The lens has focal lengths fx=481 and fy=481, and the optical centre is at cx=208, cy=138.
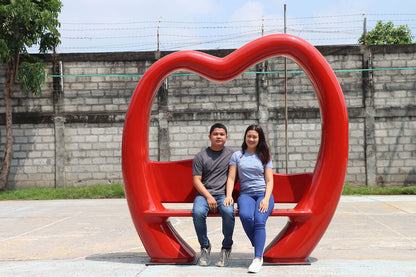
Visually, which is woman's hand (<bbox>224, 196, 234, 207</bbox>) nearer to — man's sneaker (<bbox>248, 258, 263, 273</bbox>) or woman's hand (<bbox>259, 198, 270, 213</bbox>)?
woman's hand (<bbox>259, 198, 270, 213</bbox>)

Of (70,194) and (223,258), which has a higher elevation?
(223,258)

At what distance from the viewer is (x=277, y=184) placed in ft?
15.0

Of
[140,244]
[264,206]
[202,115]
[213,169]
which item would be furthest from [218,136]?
[202,115]

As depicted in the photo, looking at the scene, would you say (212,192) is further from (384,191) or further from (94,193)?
(384,191)

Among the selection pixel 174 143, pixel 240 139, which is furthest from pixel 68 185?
pixel 240 139

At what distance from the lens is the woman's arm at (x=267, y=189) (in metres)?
4.10

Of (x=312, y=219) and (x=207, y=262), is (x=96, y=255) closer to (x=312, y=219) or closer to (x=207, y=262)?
(x=207, y=262)

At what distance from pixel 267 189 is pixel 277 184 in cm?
36

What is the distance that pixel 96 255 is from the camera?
16.4 ft

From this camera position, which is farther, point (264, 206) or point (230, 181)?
point (230, 181)

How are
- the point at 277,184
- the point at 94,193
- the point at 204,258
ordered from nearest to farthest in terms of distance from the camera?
1. the point at 204,258
2. the point at 277,184
3. the point at 94,193

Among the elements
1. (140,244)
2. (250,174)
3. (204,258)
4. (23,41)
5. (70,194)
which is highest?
(23,41)

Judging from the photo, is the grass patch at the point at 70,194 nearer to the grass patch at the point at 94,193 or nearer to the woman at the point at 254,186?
the grass patch at the point at 94,193

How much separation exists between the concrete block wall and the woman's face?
28.4ft
